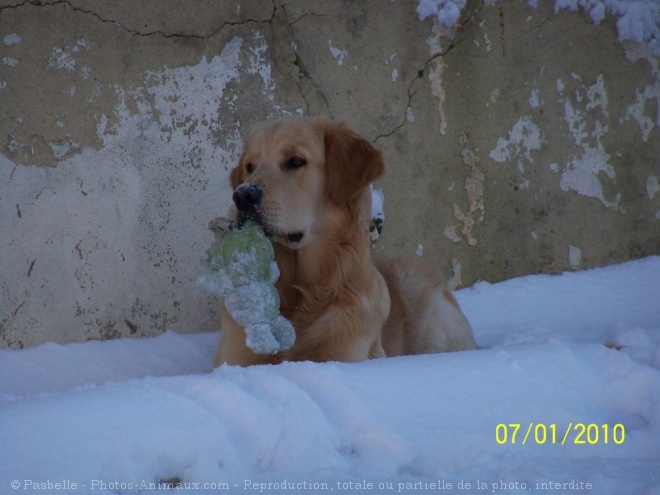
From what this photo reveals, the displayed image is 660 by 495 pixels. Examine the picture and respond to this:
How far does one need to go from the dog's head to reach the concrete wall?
98 cm

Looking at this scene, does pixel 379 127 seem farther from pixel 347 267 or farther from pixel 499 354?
pixel 499 354

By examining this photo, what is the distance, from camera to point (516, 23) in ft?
16.8

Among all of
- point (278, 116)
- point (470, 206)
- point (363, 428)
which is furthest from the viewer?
point (470, 206)

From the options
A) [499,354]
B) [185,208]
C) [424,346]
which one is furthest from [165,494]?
[185,208]

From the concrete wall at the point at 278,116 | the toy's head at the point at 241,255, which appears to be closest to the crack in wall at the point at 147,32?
the concrete wall at the point at 278,116

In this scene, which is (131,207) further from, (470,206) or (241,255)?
(470,206)

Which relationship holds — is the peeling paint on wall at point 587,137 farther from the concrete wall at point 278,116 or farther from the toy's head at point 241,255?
the toy's head at point 241,255

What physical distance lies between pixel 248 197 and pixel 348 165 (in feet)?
1.90

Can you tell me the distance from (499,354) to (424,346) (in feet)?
4.29
